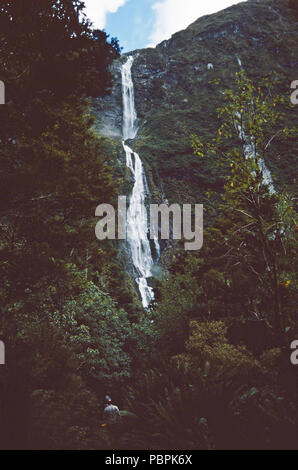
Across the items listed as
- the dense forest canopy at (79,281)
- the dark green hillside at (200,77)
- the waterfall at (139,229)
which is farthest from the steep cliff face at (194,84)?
the dense forest canopy at (79,281)

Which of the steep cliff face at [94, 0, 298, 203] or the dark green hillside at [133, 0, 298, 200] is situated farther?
the dark green hillside at [133, 0, 298, 200]

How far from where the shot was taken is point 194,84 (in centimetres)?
8756

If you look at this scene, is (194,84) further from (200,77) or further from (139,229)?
(139,229)

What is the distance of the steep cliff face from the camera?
65713mm

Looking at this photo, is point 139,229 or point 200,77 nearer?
point 139,229

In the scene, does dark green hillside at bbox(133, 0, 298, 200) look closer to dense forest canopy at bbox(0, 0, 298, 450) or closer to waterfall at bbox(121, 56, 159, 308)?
waterfall at bbox(121, 56, 159, 308)

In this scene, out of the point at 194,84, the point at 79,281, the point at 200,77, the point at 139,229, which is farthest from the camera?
the point at 200,77

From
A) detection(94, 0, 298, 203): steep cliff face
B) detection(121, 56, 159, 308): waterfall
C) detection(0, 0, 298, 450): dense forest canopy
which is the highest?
detection(94, 0, 298, 203): steep cliff face

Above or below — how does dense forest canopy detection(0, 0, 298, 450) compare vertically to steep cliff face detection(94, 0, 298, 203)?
below

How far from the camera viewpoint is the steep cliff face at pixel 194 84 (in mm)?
65713

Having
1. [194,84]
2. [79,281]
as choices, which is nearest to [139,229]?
[79,281]

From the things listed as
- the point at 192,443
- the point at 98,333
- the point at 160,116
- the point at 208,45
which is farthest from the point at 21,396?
the point at 208,45

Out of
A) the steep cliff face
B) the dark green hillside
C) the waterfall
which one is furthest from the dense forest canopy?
the dark green hillside
